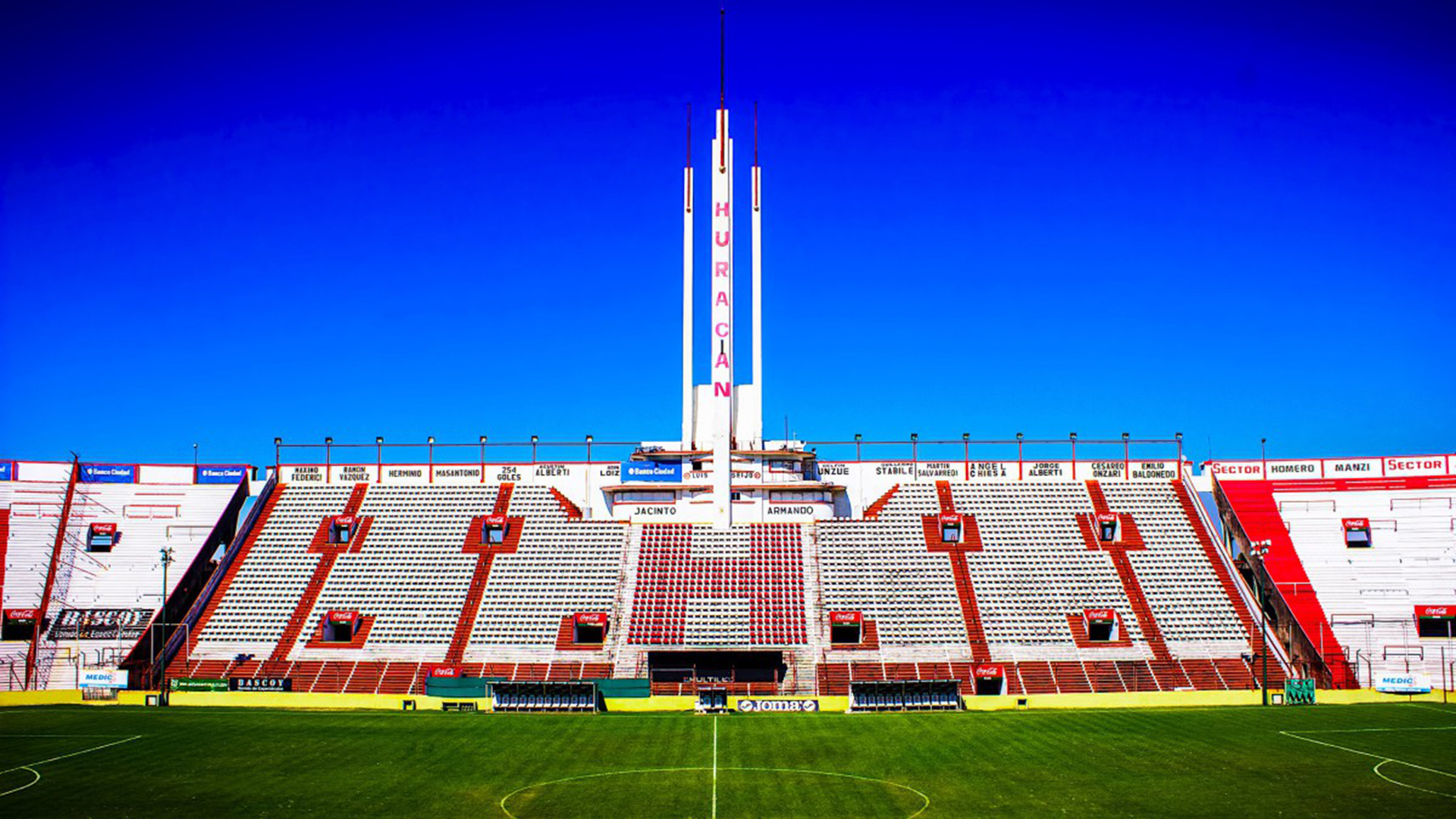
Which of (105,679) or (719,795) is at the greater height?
(105,679)

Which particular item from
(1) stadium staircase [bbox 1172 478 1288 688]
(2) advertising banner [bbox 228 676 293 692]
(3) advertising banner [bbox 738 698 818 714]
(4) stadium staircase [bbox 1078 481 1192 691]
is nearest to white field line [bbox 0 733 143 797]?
Answer: (2) advertising banner [bbox 228 676 293 692]

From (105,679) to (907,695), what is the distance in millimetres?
42097

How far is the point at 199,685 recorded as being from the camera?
69.1 meters

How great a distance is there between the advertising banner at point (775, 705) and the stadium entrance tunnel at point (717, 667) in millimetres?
8803

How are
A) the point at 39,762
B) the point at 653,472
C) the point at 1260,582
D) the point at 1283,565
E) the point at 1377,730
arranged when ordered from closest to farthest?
the point at 39,762 < the point at 1377,730 < the point at 1260,582 < the point at 1283,565 < the point at 653,472

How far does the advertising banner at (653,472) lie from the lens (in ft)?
288

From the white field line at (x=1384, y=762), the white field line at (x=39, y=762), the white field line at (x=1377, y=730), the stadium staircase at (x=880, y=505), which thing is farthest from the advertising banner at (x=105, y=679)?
the white field line at (x=1377, y=730)

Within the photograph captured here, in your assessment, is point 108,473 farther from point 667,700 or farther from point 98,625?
point 667,700

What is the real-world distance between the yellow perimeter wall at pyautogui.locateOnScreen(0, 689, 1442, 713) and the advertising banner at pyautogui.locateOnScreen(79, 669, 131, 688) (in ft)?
2.94

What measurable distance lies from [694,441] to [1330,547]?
139ft

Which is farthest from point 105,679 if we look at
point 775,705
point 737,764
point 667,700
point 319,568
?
point 737,764

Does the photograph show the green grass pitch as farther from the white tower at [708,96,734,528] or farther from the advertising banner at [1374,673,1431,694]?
the white tower at [708,96,734,528]

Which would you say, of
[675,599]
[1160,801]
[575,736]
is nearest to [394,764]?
[575,736]

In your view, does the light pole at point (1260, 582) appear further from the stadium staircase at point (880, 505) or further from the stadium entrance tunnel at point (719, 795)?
the stadium entrance tunnel at point (719, 795)
